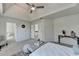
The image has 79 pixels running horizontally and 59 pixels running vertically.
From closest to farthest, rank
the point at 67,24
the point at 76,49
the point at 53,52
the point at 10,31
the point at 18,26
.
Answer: the point at 53,52, the point at 76,49, the point at 10,31, the point at 18,26, the point at 67,24

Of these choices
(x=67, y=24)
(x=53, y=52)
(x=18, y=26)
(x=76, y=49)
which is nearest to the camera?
(x=53, y=52)

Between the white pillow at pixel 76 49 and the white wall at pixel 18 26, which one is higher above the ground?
the white wall at pixel 18 26

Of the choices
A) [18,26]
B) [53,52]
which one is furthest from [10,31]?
[53,52]

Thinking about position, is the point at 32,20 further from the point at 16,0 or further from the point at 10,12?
the point at 16,0

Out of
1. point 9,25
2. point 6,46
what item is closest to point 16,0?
point 9,25

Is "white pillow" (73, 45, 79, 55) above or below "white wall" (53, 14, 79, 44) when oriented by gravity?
below

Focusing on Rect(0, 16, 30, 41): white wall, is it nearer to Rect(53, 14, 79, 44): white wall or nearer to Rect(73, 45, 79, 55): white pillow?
Rect(53, 14, 79, 44): white wall

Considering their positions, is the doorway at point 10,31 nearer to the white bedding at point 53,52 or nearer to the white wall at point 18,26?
the white wall at point 18,26

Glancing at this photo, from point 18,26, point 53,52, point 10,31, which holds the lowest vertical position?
point 53,52

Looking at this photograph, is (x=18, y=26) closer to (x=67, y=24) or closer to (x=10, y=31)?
(x=10, y=31)

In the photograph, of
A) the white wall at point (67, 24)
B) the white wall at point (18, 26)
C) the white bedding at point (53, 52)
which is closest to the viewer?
the white bedding at point (53, 52)

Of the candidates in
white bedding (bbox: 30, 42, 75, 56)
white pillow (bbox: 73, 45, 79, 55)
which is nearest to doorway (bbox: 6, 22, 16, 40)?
white bedding (bbox: 30, 42, 75, 56)

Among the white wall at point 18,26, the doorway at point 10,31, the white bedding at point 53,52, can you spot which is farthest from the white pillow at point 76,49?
the doorway at point 10,31

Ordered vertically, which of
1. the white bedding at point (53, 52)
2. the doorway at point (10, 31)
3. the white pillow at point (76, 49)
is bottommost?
the white bedding at point (53, 52)
